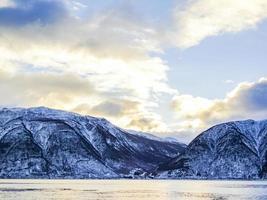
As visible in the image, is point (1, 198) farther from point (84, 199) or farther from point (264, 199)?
point (264, 199)

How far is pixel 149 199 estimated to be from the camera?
426 feet

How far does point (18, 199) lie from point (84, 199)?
49.6 feet

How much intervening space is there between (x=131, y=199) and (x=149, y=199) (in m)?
6.33

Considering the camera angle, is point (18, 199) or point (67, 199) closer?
point (18, 199)

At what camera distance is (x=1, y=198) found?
118 meters

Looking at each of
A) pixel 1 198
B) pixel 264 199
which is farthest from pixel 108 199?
pixel 264 199

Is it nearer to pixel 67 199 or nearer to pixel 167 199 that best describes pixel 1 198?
pixel 67 199

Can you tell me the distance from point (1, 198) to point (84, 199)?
1866 cm

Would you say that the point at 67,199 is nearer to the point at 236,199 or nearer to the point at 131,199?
the point at 131,199

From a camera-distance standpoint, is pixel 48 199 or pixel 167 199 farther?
pixel 167 199

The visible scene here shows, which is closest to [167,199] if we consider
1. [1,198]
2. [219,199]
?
[219,199]

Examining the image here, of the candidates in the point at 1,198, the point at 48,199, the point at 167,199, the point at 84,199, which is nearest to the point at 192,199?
the point at 167,199

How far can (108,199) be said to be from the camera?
122 meters

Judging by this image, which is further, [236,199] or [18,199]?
[236,199]
